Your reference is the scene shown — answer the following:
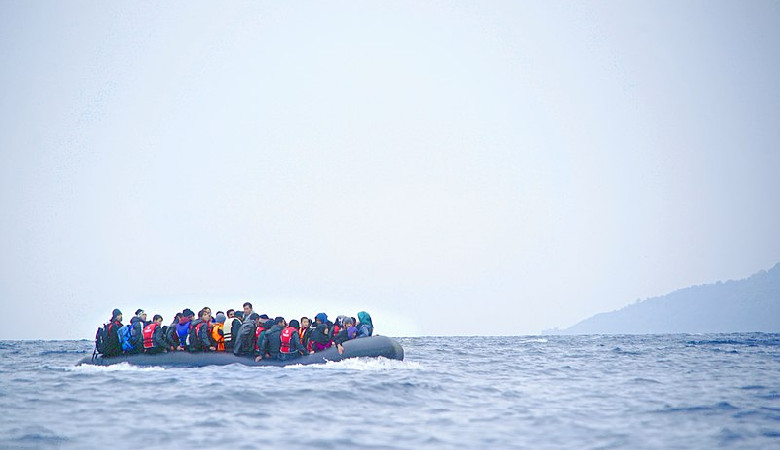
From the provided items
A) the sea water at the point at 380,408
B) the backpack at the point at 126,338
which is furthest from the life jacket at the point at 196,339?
the backpack at the point at 126,338

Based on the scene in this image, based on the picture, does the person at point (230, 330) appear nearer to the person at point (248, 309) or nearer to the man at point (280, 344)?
the person at point (248, 309)

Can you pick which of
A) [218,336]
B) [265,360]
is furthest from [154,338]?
[265,360]

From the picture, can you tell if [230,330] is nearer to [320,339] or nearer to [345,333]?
[320,339]

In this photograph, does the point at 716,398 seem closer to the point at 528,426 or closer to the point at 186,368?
the point at 528,426

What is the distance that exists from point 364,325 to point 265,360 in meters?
3.20

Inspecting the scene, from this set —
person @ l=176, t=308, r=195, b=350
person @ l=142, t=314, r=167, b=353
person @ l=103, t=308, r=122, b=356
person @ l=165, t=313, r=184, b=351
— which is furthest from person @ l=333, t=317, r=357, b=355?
person @ l=103, t=308, r=122, b=356

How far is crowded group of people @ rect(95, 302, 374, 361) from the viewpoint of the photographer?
20.3 meters

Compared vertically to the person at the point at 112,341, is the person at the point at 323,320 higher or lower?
higher

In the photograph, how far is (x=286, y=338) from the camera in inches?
797

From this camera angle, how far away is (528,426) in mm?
11352

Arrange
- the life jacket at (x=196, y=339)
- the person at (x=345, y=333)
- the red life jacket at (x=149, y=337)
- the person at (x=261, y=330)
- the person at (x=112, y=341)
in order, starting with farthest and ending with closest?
the person at (x=112, y=341) → the red life jacket at (x=149, y=337) → the life jacket at (x=196, y=339) → the person at (x=261, y=330) → the person at (x=345, y=333)

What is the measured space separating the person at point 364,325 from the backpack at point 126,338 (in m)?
7.07

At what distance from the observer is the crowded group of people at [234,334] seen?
20.3 metres

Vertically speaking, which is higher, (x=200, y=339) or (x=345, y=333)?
(x=345, y=333)
